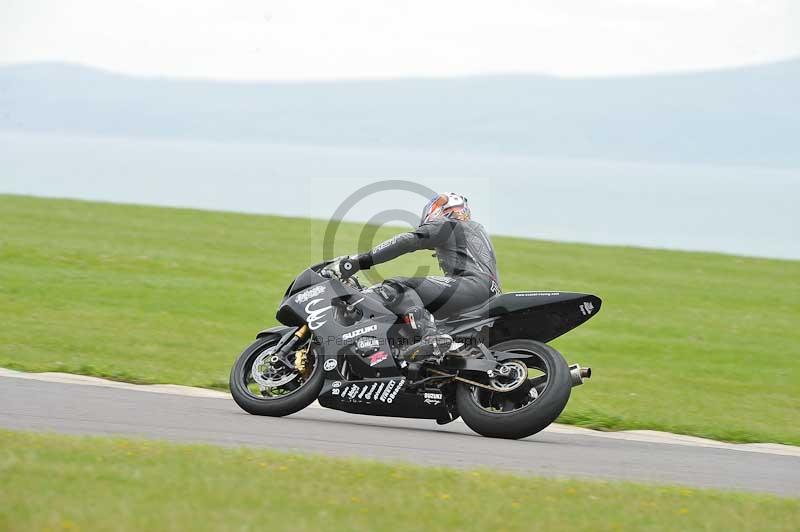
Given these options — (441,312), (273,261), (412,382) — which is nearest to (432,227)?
(441,312)

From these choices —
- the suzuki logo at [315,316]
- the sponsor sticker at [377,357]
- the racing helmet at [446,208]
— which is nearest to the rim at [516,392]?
the sponsor sticker at [377,357]

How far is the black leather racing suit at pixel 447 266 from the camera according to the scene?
28.9ft

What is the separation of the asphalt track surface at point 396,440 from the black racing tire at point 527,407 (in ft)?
0.39

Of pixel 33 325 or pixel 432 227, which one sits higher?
pixel 432 227

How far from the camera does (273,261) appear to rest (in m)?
22.3

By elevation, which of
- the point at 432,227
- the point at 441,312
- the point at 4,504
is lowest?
the point at 4,504

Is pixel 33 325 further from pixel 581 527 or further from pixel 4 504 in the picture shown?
pixel 581 527

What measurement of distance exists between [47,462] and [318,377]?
10.0 feet

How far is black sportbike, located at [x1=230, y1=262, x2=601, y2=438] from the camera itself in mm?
8430

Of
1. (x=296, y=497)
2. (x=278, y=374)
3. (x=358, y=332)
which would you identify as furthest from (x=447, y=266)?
(x=296, y=497)

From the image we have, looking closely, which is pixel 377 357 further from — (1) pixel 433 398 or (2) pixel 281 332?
(2) pixel 281 332

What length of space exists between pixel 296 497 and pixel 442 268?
11.6 ft

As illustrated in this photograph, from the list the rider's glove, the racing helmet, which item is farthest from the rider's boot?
the racing helmet

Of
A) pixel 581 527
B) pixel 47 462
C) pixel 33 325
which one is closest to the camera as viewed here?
pixel 581 527
